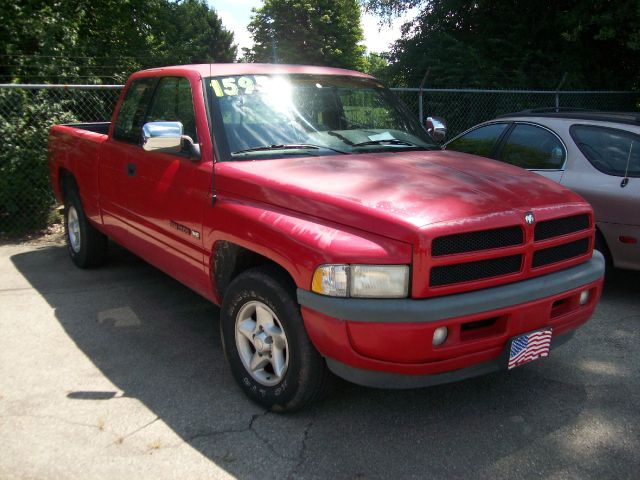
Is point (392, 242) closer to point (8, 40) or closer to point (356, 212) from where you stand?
point (356, 212)

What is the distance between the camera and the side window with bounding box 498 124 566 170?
5.49 m

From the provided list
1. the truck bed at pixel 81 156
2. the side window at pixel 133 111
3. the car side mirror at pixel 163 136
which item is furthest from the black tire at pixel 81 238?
the car side mirror at pixel 163 136

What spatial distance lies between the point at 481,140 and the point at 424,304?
3.99 metres

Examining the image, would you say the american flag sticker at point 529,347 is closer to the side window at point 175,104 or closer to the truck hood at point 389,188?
the truck hood at point 389,188

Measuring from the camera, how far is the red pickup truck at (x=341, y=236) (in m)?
2.75

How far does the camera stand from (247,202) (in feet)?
11.0

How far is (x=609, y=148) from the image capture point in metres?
5.15

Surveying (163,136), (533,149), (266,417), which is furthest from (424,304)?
(533,149)

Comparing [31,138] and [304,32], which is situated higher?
[304,32]

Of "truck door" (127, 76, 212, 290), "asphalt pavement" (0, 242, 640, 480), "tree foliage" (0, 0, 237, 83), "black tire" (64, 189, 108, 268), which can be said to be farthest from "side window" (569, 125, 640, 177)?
"tree foliage" (0, 0, 237, 83)

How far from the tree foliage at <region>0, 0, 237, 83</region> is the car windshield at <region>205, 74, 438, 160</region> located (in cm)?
631

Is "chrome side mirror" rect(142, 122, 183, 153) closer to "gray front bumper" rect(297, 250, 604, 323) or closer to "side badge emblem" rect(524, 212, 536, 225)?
"gray front bumper" rect(297, 250, 604, 323)

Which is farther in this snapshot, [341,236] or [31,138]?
[31,138]

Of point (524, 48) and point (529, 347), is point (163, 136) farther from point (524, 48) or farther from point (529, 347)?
point (524, 48)
